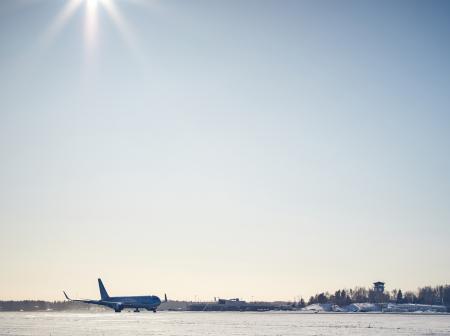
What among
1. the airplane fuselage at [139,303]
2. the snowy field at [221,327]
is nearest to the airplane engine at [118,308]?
the airplane fuselage at [139,303]

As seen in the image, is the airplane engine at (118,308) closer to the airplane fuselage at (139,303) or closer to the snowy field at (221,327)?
the airplane fuselage at (139,303)

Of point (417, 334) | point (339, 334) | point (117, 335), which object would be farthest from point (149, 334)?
point (417, 334)

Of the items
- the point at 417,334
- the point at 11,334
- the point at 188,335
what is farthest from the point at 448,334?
the point at 11,334

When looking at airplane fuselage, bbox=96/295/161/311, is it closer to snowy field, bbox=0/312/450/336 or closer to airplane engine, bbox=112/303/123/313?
airplane engine, bbox=112/303/123/313

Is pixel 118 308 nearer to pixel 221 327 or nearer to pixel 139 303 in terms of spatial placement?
pixel 139 303

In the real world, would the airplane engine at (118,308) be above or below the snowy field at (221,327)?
below

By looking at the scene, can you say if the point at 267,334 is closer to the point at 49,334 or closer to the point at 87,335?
the point at 87,335

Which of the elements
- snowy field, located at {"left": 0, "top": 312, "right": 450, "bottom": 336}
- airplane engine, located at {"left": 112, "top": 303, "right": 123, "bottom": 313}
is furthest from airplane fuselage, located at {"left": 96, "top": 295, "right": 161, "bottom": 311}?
snowy field, located at {"left": 0, "top": 312, "right": 450, "bottom": 336}

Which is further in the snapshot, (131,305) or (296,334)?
(131,305)

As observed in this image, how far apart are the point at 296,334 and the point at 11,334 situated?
99.9 feet

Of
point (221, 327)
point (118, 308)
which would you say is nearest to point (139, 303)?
point (118, 308)

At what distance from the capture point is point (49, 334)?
191ft

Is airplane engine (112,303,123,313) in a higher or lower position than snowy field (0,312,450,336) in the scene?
lower

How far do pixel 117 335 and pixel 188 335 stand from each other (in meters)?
7.54
